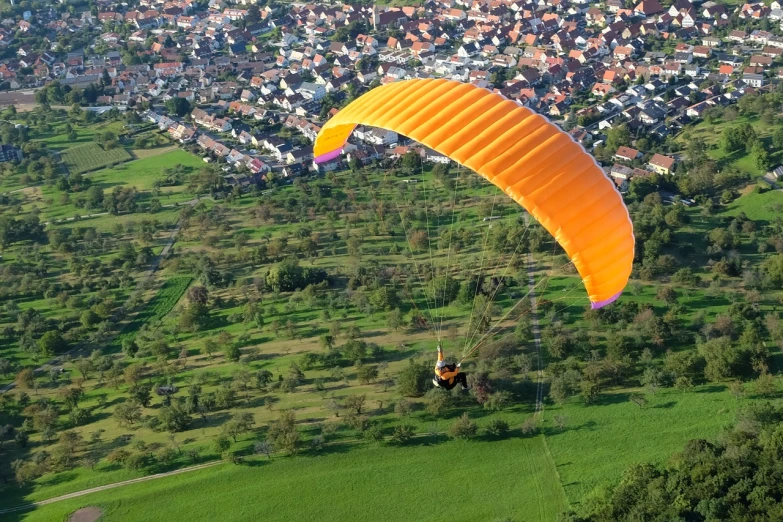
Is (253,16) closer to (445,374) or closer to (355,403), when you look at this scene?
(355,403)

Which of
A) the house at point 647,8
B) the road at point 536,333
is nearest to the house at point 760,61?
the house at point 647,8

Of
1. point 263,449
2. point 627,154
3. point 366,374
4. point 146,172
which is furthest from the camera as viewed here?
point 146,172

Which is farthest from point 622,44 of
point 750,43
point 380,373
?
point 380,373

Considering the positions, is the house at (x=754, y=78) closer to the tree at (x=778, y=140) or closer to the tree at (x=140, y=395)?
the tree at (x=778, y=140)

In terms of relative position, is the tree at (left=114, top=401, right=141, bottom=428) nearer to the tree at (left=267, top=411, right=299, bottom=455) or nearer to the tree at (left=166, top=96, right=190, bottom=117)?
the tree at (left=267, top=411, right=299, bottom=455)

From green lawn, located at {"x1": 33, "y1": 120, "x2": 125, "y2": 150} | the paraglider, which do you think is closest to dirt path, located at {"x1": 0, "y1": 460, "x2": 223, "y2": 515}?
the paraglider

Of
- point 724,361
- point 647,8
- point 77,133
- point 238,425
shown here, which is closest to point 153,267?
point 238,425
